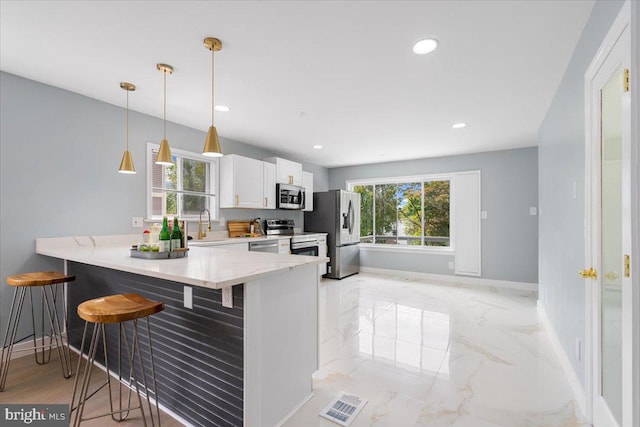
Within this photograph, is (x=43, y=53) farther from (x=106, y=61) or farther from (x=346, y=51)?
(x=346, y=51)

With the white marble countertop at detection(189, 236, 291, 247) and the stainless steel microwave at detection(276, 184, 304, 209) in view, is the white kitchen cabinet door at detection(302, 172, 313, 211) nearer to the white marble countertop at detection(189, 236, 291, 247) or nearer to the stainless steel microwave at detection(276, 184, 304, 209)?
the stainless steel microwave at detection(276, 184, 304, 209)

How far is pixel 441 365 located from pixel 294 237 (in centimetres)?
303

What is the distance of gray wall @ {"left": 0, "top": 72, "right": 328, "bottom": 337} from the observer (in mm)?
2477

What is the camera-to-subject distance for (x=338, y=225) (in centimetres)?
568

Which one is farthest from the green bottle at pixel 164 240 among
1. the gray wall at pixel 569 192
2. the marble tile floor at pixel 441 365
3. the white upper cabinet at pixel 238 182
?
the gray wall at pixel 569 192

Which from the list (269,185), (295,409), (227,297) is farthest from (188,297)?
(269,185)

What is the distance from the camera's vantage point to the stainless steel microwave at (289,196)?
16.1ft

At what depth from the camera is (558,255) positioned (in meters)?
2.54

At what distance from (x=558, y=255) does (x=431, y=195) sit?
3379 mm

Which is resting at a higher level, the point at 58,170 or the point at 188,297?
the point at 58,170

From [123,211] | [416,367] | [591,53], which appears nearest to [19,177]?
[123,211]

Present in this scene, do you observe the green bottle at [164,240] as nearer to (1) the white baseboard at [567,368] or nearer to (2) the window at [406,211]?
(1) the white baseboard at [567,368]

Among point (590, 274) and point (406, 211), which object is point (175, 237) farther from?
point (406, 211)

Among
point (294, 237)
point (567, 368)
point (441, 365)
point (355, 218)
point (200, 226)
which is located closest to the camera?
point (567, 368)
